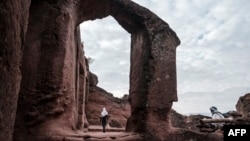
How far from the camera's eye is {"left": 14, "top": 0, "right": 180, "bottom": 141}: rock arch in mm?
5934

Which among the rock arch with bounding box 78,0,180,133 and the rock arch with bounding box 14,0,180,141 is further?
the rock arch with bounding box 78,0,180,133

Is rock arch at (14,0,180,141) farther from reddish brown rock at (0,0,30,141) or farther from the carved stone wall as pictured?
reddish brown rock at (0,0,30,141)

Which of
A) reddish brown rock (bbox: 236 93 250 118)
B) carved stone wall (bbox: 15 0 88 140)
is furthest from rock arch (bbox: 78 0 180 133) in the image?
reddish brown rock (bbox: 236 93 250 118)

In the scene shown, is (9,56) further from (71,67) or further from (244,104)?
(244,104)

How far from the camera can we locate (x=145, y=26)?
7.92m

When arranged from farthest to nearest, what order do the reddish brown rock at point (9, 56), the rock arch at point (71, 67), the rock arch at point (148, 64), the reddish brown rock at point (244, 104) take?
1. the reddish brown rock at point (244, 104)
2. the rock arch at point (148, 64)
3. the rock arch at point (71, 67)
4. the reddish brown rock at point (9, 56)

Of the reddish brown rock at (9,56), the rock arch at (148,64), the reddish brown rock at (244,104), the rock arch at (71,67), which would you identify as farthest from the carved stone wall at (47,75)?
the reddish brown rock at (244,104)

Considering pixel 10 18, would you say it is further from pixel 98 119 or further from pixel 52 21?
pixel 98 119

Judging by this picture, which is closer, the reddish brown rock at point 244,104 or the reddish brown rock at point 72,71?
the reddish brown rock at point 72,71

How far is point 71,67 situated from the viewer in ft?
22.4

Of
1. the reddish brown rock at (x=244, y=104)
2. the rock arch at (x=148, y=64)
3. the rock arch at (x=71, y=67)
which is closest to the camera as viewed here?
the rock arch at (x=71, y=67)

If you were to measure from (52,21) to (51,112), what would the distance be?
6.50ft

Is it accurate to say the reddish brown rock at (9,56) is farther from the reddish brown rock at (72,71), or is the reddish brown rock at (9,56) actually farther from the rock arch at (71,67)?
the rock arch at (71,67)

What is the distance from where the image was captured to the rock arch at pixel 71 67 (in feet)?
19.5
